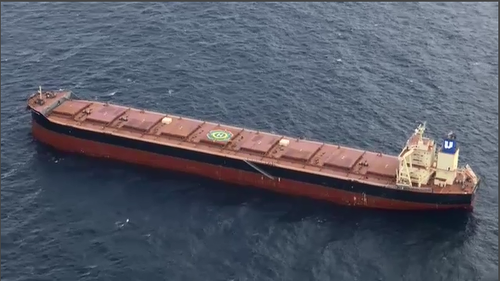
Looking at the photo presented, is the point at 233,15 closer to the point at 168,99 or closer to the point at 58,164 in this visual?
the point at 168,99

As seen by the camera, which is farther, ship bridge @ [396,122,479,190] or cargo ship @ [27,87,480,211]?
cargo ship @ [27,87,480,211]

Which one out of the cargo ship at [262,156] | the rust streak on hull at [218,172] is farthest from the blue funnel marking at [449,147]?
the rust streak on hull at [218,172]

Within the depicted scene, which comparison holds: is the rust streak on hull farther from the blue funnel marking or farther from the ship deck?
the blue funnel marking

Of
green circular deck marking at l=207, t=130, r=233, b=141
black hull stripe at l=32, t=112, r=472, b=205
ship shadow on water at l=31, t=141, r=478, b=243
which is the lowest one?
ship shadow on water at l=31, t=141, r=478, b=243

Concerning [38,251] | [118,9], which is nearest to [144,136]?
[38,251]

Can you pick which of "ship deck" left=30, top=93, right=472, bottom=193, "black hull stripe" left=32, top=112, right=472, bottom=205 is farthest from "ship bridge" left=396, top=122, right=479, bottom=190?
"black hull stripe" left=32, top=112, right=472, bottom=205

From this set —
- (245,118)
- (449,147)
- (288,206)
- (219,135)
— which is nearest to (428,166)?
(449,147)

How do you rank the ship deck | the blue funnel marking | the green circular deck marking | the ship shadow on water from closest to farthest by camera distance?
1. the blue funnel marking
2. the ship shadow on water
3. the ship deck
4. the green circular deck marking

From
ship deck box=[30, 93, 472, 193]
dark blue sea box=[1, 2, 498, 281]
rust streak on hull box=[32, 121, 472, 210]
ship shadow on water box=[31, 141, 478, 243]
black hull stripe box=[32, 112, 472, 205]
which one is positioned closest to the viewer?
dark blue sea box=[1, 2, 498, 281]
